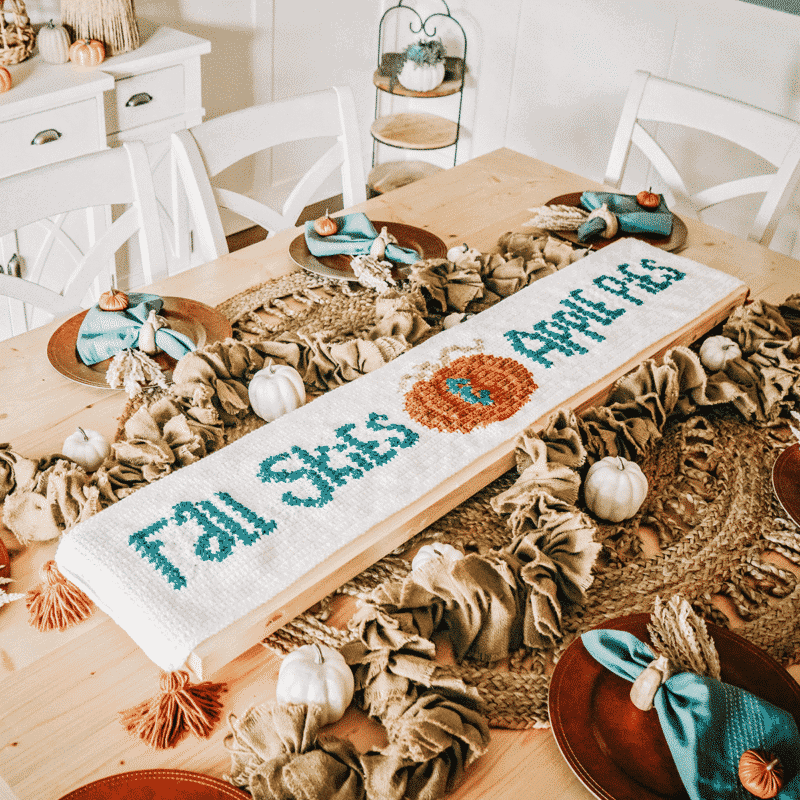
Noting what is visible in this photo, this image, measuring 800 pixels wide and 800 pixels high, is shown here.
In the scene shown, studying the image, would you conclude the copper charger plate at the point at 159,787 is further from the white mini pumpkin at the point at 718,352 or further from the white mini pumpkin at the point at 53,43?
the white mini pumpkin at the point at 53,43

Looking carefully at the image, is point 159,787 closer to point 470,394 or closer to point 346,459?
point 346,459

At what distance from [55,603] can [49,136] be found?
1.73 metres

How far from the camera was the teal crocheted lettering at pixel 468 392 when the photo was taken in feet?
3.75

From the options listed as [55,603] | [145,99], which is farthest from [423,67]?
[55,603]

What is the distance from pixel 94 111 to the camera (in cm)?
230

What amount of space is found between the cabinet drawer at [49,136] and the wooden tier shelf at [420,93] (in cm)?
115

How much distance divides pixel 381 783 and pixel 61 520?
1.58 ft

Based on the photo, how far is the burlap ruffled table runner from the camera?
751 mm

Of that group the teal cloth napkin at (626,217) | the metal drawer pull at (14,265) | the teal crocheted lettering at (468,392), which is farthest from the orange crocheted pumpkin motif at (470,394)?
the metal drawer pull at (14,265)

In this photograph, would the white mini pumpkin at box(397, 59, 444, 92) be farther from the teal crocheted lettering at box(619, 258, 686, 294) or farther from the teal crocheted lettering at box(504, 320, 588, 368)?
the teal crocheted lettering at box(504, 320, 588, 368)

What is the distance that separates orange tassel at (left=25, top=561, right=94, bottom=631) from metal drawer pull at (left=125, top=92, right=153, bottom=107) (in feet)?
6.28

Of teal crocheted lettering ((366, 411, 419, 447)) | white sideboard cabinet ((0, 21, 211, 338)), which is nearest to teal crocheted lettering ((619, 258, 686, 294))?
teal crocheted lettering ((366, 411, 419, 447))

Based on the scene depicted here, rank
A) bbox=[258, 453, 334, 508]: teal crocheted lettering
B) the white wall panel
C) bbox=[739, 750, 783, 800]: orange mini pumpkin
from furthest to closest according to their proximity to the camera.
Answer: the white wall panel, bbox=[258, 453, 334, 508]: teal crocheted lettering, bbox=[739, 750, 783, 800]: orange mini pumpkin

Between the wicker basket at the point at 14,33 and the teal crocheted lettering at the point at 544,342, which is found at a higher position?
the wicker basket at the point at 14,33
